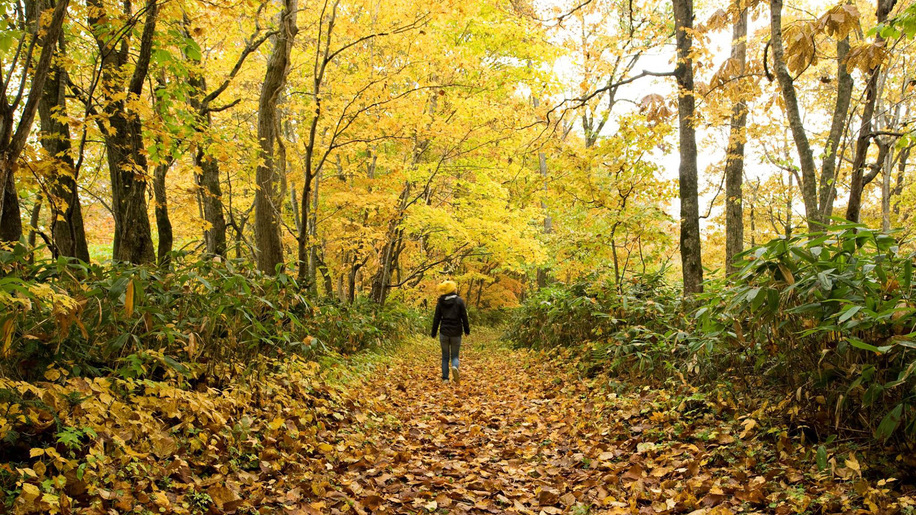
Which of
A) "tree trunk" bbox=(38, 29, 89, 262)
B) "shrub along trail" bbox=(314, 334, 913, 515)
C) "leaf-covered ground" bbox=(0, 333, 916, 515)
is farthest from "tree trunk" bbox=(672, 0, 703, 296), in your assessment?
"tree trunk" bbox=(38, 29, 89, 262)

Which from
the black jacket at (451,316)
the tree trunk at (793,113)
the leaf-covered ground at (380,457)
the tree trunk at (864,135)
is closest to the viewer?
the leaf-covered ground at (380,457)

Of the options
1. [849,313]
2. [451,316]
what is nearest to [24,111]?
[849,313]

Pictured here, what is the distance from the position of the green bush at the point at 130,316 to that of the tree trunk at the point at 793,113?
6.84 metres

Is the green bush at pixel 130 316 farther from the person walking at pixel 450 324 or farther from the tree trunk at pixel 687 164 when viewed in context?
the tree trunk at pixel 687 164

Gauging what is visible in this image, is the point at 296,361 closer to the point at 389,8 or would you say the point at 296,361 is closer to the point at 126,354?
the point at 126,354

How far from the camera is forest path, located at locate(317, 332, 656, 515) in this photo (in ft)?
11.7

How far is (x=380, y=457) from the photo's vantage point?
4.48 m

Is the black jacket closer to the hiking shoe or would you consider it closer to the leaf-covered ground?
the hiking shoe

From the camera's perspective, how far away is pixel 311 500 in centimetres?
345

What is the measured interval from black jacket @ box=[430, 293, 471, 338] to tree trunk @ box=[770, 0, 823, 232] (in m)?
5.20

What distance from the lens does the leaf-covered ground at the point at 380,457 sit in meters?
2.80

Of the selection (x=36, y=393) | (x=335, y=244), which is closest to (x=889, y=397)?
(x=36, y=393)

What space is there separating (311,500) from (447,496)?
3.20ft

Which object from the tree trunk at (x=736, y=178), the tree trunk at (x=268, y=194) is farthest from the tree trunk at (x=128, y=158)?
the tree trunk at (x=736, y=178)
